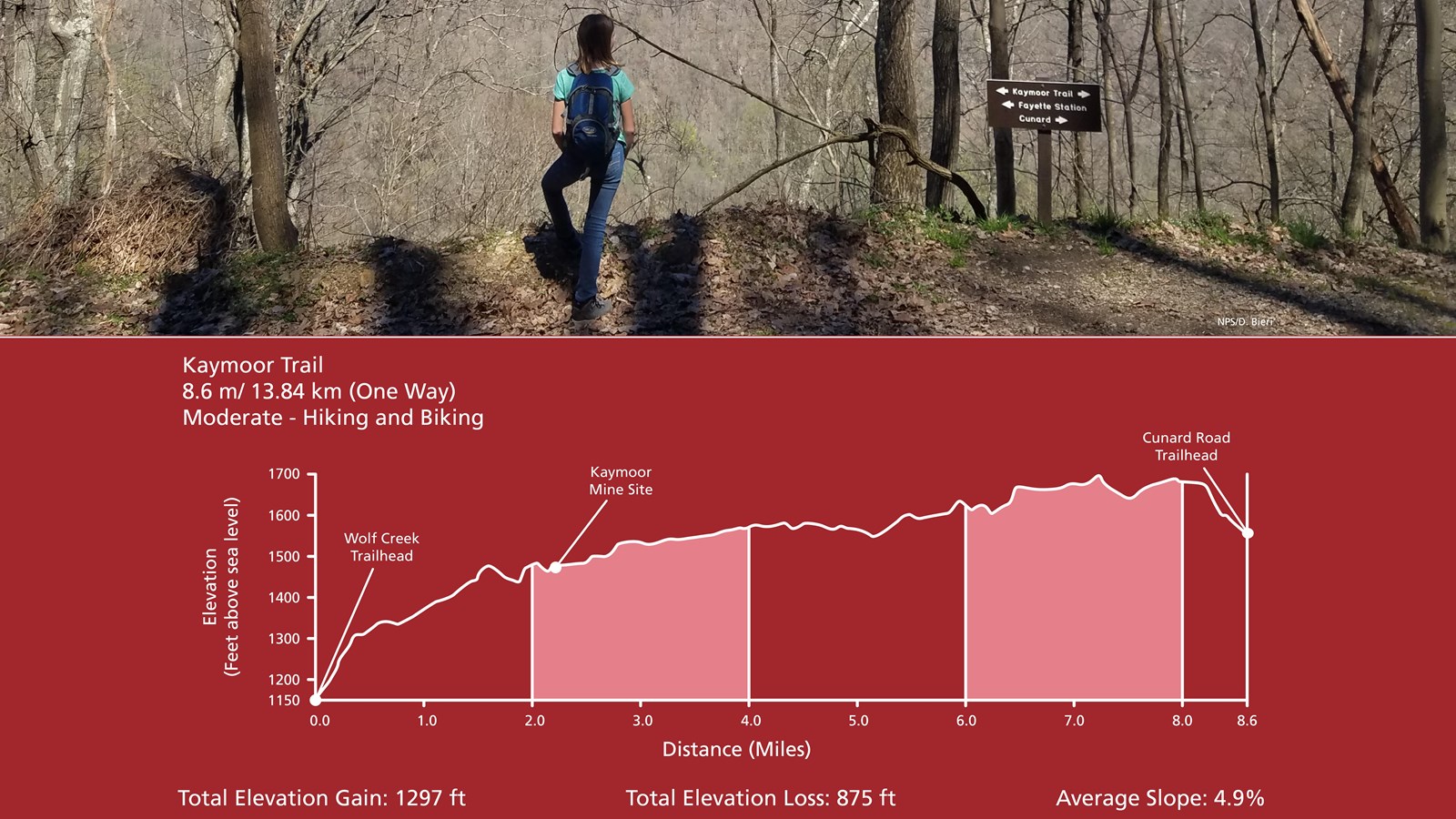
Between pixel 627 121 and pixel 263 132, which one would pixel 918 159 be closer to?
pixel 627 121

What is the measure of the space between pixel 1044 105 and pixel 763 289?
3.16 m

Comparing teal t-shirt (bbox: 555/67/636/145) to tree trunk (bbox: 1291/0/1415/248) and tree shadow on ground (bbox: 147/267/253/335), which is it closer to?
tree shadow on ground (bbox: 147/267/253/335)

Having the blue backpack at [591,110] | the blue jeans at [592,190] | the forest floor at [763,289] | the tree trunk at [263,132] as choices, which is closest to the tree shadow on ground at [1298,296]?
the forest floor at [763,289]

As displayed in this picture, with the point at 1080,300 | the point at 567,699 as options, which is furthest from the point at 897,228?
the point at 567,699

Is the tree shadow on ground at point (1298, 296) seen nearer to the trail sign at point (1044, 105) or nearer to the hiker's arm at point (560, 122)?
the trail sign at point (1044, 105)

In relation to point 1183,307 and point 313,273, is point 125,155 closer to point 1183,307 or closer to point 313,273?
point 313,273

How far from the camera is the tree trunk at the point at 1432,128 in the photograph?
11.1m

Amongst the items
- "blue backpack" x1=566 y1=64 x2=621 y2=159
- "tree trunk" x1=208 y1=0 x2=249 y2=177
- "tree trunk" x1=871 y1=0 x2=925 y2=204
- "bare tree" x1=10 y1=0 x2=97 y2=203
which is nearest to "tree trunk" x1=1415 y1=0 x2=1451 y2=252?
"tree trunk" x1=871 y1=0 x2=925 y2=204

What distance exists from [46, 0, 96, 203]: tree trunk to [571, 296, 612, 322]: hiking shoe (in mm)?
9171

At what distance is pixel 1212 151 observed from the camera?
40312 millimetres

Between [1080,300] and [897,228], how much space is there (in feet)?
5.36

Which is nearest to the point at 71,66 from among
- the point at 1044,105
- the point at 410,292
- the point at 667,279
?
the point at 410,292

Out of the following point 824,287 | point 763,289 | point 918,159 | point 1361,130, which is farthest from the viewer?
point 1361,130

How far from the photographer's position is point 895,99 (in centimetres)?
1095
